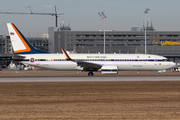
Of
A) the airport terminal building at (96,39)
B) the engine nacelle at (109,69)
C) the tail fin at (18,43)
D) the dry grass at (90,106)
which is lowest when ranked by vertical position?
the dry grass at (90,106)

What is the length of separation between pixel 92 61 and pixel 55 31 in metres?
130

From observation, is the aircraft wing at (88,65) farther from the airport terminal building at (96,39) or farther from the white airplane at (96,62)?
the airport terminal building at (96,39)

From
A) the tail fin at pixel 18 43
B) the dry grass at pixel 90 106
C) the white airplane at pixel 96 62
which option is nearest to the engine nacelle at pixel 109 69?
the white airplane at pixel 96 62

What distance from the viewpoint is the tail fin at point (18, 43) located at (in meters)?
54.1

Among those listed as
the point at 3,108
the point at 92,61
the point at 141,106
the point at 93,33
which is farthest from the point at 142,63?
the point at 93,33

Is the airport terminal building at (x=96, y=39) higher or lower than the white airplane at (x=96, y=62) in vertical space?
higher

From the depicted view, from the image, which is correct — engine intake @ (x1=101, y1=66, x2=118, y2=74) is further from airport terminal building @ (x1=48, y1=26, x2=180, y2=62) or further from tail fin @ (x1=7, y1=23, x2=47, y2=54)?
airport terminal building @ (x1=48, y1=26, x2=180, y2=62)

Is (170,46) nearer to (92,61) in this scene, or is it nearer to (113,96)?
(92,61)

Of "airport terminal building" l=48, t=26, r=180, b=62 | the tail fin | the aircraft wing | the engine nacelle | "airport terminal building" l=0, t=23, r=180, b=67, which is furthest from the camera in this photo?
"airport terminal building" l=48, t=26, r=180, b=62

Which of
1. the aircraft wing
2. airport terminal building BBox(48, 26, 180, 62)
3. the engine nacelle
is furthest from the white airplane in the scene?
airport terminal building BBox(48, 26, 180, 62)

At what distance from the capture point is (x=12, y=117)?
16453 mm

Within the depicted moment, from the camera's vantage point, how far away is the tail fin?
54062 mm

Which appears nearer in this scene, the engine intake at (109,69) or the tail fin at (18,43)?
the engine intake at (109,69)

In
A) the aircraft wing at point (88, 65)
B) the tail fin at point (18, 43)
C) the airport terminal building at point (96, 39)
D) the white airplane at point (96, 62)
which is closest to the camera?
the aircraft wing at point (88, 65)
